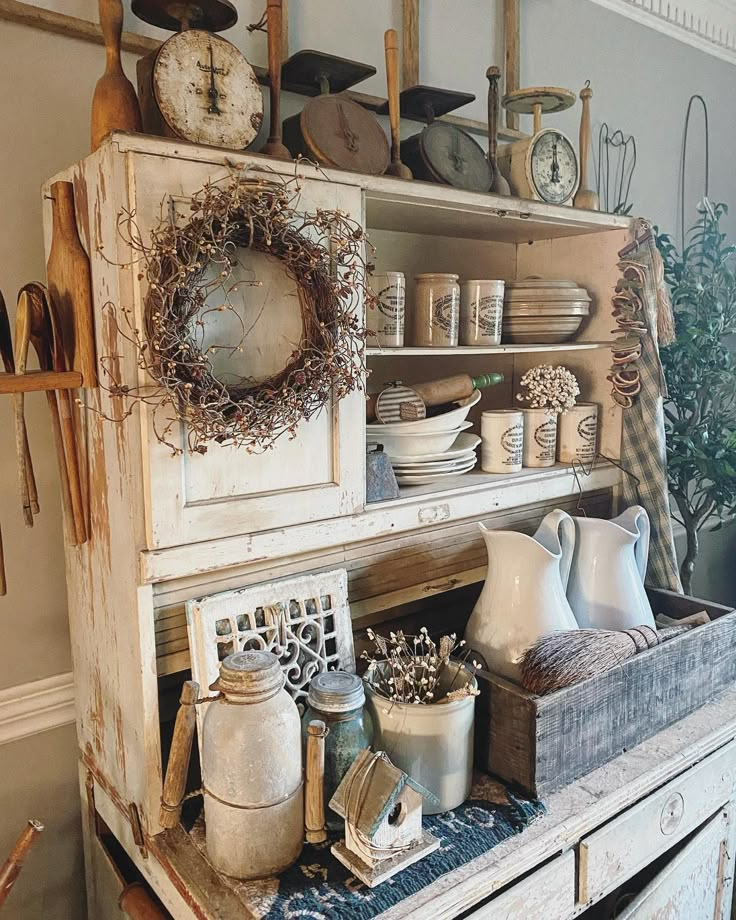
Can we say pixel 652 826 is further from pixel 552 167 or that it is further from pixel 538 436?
pixel 552 167

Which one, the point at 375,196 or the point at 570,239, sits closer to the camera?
the point at 375,196

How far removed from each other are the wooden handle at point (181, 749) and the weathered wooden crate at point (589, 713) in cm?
51

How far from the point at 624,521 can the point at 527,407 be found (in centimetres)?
35

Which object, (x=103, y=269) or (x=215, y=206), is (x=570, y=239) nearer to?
(x=215, y=206)

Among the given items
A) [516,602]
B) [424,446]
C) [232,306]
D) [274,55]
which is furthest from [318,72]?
[516,602]

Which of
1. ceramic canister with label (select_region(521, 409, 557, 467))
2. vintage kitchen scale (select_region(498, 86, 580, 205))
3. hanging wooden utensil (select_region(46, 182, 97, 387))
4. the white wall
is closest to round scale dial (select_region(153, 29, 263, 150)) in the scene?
hanging wooden utensil (select_region(46, 182, 97, 387))

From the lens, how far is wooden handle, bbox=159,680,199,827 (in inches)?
43.4

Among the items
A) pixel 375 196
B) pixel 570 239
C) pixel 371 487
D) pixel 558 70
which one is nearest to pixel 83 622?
pixel 371 487

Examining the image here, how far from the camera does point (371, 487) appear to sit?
1386 millimetres

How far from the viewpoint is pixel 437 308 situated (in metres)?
1.51

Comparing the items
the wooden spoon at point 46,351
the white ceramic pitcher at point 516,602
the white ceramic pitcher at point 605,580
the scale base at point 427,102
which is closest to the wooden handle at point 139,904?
the wooden spoon at point 46,351

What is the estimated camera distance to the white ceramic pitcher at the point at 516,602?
1.40 metres

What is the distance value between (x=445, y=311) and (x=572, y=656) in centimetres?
71

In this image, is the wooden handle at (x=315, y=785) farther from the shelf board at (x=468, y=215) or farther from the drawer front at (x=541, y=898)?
the shelf board at (x=468, y=215)
